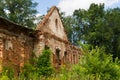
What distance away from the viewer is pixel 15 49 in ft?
69.6

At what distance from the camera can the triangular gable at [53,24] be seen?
2452 cm

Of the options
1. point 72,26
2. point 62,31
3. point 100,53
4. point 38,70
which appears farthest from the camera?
point 72,26

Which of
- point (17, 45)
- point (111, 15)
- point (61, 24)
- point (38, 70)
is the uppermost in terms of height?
point (111, 15)

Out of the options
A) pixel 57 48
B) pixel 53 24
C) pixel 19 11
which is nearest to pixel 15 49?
pixel 57 48

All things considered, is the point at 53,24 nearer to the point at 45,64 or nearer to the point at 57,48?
the point at 57,48

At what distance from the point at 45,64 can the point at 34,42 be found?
7.34 ft

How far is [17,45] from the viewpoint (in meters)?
21.5

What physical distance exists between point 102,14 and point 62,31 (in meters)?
15.6

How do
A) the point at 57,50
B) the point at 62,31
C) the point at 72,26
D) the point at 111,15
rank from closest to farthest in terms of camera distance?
the point at 57,50 → the point at 62,31 → the point at 111,15 → the point at 72,26

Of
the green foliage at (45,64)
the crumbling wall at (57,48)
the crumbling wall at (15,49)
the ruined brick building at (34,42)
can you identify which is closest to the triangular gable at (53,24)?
the ruined brick building at (34,42)

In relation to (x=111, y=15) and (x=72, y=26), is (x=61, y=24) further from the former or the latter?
(x=72, y=26)

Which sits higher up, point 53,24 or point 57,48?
point 53,24

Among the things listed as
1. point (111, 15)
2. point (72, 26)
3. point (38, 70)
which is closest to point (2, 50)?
point (38, 70)

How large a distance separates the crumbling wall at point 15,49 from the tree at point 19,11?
74.3ft
